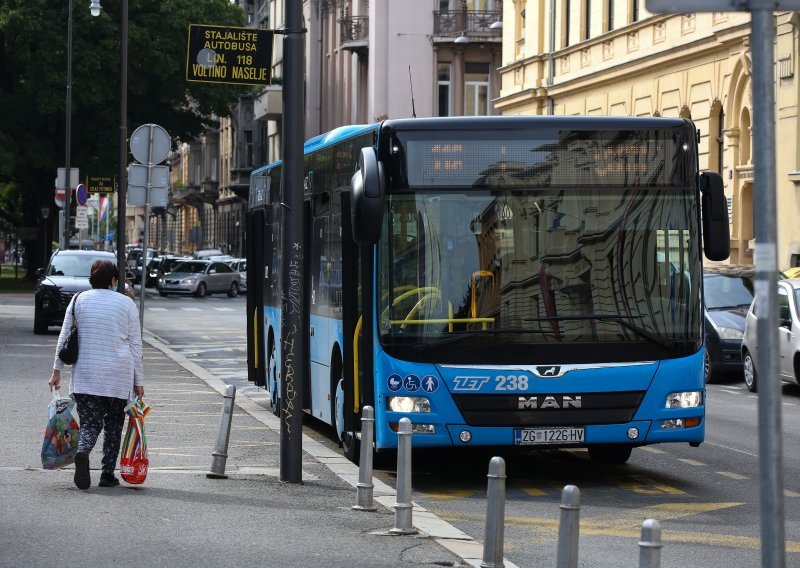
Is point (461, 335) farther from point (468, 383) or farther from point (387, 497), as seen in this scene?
point (387, 497)

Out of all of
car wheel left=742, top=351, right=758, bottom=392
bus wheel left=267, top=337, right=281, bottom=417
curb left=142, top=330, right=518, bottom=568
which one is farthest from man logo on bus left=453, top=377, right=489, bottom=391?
car wheel left=742, top=351, right=758, bottom=392

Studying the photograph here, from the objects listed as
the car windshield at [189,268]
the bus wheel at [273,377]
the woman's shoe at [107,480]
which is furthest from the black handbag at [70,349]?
the car windshield at [189,268]

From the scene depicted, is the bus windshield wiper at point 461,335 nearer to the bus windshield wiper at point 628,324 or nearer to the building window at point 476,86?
the bus windshield wiper at point 628,324

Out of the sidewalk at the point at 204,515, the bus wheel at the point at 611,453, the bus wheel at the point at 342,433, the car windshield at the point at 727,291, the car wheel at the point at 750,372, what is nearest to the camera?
the sidewalk at the point at 204,515

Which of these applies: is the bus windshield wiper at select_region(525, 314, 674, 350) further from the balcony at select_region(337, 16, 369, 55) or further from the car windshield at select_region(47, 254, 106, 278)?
the balcony at select_region(337, 16, 369, 55)

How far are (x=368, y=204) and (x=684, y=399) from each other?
2.81 metres

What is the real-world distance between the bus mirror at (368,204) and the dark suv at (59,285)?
21022mm

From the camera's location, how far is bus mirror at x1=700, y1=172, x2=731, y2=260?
1212 centimetres

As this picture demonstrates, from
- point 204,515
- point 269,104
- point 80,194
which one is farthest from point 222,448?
point 269,104

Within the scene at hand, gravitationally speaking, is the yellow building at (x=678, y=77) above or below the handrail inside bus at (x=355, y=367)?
above

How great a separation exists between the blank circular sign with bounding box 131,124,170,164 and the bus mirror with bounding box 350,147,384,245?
11.8 m

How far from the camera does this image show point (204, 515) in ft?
34.1

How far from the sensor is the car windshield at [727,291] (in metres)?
25.6

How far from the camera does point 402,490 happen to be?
9.66 metres
